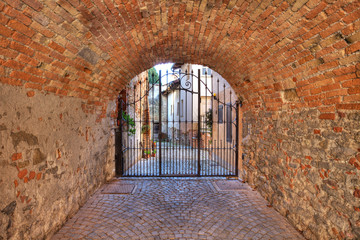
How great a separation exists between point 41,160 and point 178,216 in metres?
2.41

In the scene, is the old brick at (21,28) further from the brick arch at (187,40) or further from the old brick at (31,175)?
the old brick at (31,175)

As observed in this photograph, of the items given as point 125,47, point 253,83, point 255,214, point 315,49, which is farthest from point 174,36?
point 255,214

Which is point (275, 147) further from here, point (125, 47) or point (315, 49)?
point (125, 47)

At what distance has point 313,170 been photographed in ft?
9.59

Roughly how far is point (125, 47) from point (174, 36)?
0.96 metres

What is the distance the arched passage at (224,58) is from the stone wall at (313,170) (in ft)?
0.05

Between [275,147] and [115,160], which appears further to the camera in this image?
[115,160]

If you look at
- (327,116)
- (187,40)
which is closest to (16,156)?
(187,40)

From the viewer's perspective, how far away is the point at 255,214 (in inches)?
145

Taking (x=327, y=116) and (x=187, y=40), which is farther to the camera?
(x=187, y=40)

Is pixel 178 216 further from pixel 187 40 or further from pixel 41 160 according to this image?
pixel 187 40

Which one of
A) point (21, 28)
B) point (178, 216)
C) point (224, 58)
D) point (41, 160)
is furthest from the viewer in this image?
point (224, 58)

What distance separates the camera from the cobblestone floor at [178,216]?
10.1 feet

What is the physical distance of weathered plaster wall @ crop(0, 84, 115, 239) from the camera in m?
2.23
